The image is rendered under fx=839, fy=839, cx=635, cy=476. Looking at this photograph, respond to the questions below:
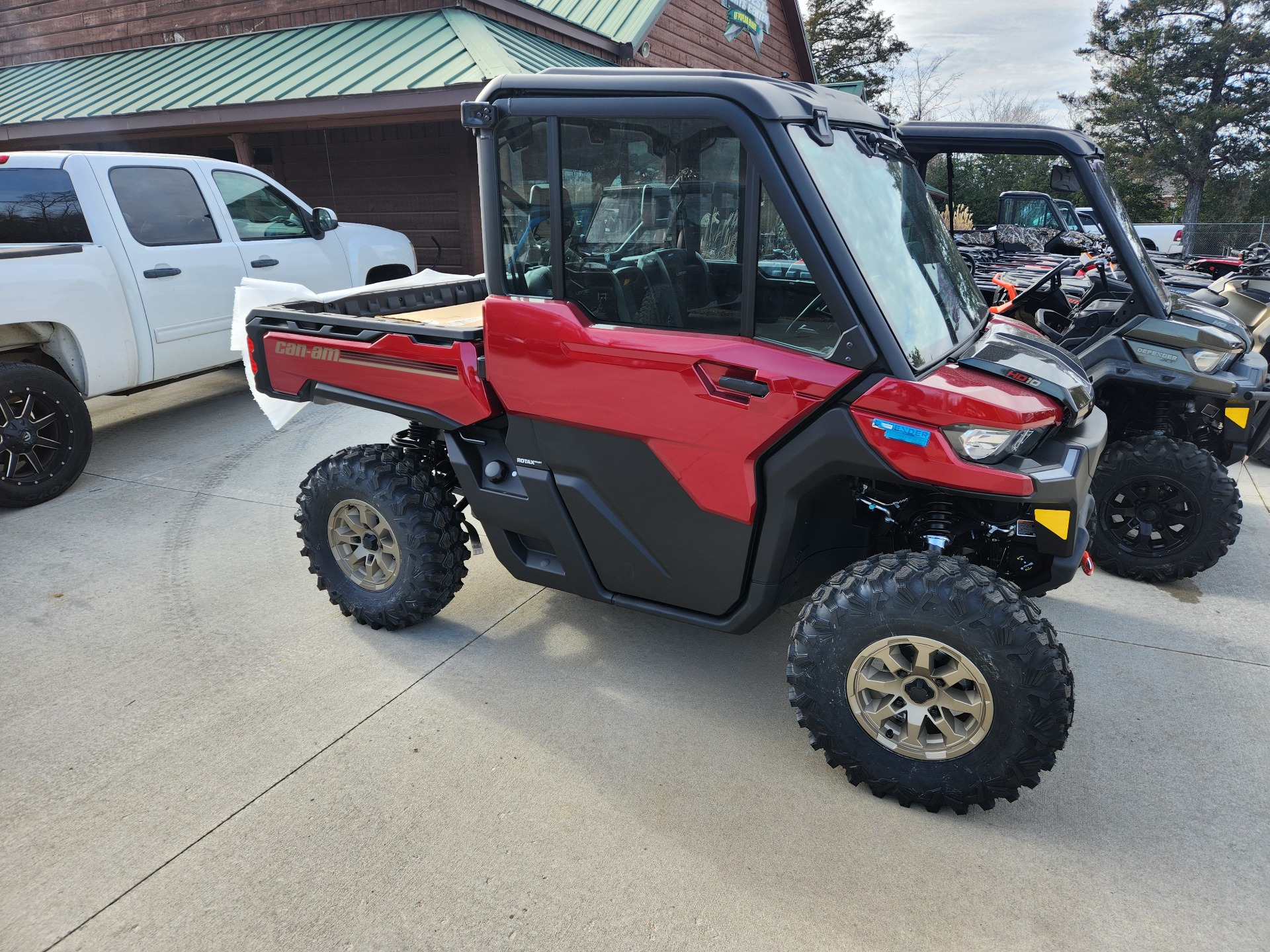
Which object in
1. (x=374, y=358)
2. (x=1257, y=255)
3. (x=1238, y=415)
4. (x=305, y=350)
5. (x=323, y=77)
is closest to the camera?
(x=374, y=358)

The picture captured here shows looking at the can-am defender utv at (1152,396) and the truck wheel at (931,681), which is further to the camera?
the can-am defender utv at (1152,396)

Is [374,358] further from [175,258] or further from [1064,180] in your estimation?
[175,258]

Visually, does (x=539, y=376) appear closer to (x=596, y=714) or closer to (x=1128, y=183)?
(x=596, y=714)

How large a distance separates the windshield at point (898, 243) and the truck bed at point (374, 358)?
4.69 ft

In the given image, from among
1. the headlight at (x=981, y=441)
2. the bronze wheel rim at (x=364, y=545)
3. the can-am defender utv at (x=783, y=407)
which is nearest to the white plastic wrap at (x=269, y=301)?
the bronze wheel rim at (x=364, y=545)

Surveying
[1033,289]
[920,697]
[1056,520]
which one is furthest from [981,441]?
[1033,289]

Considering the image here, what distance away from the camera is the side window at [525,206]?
9.41 ft

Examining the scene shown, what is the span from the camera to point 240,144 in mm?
10984

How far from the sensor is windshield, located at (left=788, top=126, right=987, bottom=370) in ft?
8.53

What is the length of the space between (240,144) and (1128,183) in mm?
30475

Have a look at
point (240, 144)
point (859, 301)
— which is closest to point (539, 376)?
point (859, 301)

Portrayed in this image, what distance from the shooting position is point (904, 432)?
2.53 metres

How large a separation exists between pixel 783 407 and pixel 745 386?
14 cm

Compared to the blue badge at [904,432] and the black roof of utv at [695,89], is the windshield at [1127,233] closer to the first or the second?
the black roof of utv at [695,89]
